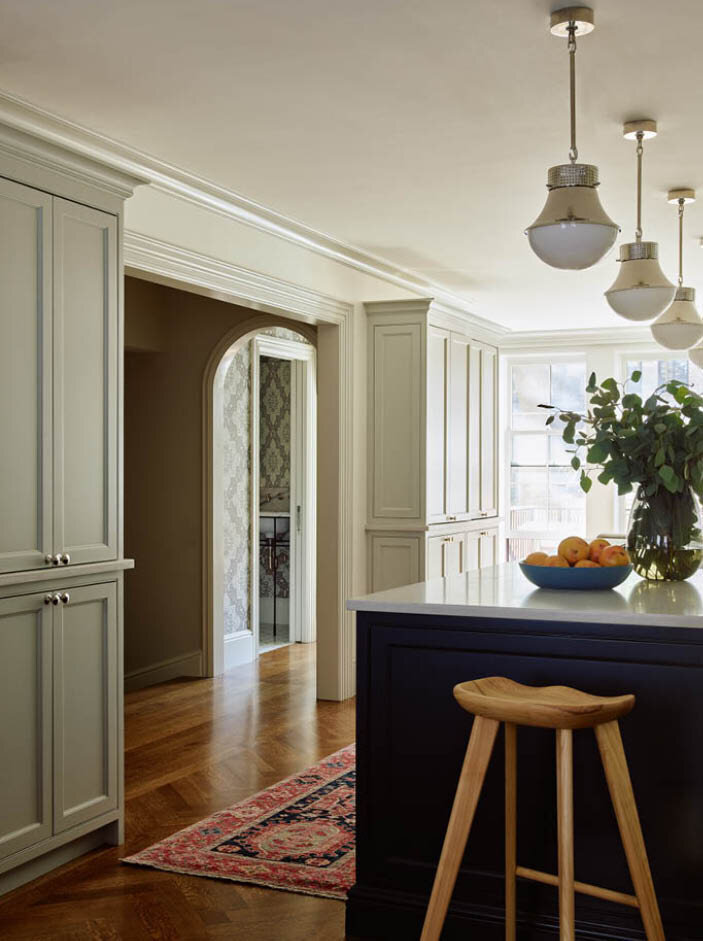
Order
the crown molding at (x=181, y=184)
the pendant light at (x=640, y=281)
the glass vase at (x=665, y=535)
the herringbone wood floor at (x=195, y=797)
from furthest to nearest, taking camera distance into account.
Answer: the pendant light at (x=640, y=281) → the crown molding at (x=181, y=184) → the glass vase at (x=665, y=535) → the herringbone wood floor at (x=195, y=797)

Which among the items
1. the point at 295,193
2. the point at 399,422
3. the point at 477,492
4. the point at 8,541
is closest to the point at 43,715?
the point at 8,541

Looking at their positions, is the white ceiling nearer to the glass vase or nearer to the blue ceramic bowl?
the glass vase

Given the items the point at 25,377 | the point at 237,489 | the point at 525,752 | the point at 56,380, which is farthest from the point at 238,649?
the point at 525,752

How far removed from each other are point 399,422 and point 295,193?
1.84 m

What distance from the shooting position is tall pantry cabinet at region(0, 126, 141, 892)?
3.28m

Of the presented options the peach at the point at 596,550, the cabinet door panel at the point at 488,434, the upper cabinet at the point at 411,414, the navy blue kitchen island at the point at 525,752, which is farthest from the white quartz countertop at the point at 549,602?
the cabinet door panel at the point at 488,434

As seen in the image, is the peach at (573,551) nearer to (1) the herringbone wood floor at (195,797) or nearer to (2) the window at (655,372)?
(1) the herringbone wood floor at (195,797)

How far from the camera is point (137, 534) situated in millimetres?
7133

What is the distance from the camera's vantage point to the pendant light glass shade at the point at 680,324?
495cm

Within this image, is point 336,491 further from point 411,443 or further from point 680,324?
point 680,324

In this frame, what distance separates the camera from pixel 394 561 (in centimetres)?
648

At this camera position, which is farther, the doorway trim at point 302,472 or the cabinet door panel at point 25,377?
the doorway trim at point 302,472

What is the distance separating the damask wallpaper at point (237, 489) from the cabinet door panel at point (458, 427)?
1.52 meters

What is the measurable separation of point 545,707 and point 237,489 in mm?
5281
